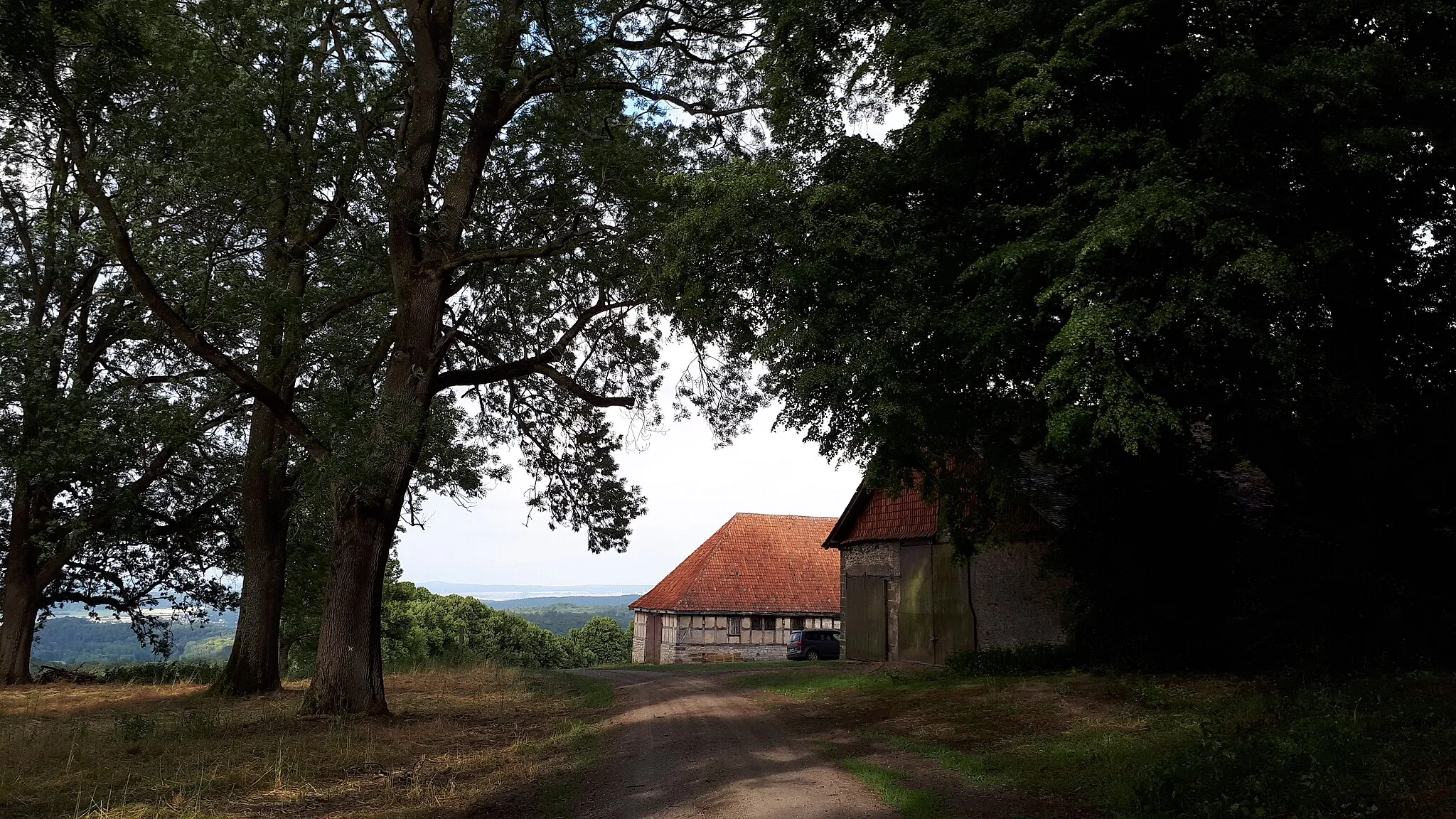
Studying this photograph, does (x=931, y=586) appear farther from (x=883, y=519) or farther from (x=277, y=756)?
(x=277, y=756)

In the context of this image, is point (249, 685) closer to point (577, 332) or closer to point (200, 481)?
point (200, 481)

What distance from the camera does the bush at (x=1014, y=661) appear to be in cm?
1792

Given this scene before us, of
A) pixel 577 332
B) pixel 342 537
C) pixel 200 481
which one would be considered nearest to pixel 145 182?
pixel 342 537

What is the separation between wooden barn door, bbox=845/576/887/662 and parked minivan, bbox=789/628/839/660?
9.25 meters

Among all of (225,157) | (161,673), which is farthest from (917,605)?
(161,673)

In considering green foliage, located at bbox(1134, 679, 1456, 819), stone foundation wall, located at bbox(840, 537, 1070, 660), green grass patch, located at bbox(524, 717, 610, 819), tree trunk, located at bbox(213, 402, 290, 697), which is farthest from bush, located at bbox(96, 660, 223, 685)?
green foliage, located at bbox(1134, 679, 1456, 819)

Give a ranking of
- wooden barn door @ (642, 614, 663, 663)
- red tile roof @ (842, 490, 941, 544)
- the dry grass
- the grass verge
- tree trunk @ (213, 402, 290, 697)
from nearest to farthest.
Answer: the grass verge → the dry grass → tree trunk @ (213, 402, 290, 697) → red tile roof @ (842, 490, 941, 544) → wooden barn door @ (642, 614, 663, 663)

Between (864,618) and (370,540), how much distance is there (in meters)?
16.2

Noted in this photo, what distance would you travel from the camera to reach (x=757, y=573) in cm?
4312

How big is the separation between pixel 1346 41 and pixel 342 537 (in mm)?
15281

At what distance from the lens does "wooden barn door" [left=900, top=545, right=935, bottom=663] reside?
23.7m

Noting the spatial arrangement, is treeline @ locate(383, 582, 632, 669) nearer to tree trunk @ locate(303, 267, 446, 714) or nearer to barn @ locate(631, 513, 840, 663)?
barn @ locate(631, 513, 840, 663)

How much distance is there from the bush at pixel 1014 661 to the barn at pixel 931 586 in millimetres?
834

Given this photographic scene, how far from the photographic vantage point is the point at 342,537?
14.6m
